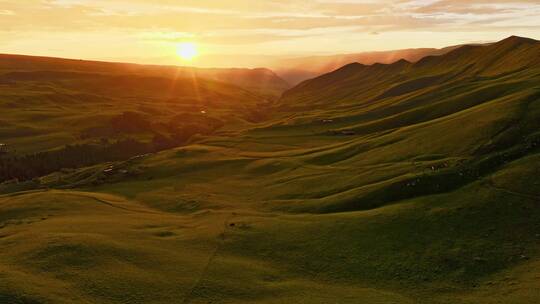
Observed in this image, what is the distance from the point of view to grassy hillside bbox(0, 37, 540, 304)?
39.5 m

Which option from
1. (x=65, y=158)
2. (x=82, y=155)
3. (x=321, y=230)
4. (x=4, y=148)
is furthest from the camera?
(x=4, y=148)

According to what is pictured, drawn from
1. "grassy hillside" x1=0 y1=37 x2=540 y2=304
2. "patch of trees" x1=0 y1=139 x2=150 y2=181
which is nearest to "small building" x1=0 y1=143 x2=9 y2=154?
"patch of trees" x1=0 y1=139 x2=150 y2=181

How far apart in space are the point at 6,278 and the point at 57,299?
611cm

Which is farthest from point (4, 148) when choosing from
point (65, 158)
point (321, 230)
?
point (321, 230)

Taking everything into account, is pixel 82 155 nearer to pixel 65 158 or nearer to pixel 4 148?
pixel 65 158

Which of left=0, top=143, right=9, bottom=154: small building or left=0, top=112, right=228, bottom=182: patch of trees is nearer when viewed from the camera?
left=0, top=112, right=228, bottom=182: patch of trees

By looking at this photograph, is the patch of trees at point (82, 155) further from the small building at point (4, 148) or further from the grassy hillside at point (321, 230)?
the grassy hillside at point (321, 230)

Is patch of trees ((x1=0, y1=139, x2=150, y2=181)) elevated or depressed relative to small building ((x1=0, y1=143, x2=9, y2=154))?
depressed

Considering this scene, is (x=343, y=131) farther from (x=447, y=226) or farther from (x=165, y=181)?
(x=447, y=226)

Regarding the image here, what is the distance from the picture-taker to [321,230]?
175 ft

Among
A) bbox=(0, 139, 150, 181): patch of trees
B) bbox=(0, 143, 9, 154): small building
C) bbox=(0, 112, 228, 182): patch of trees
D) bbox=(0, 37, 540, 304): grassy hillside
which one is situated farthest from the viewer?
bbox=(0, 143, 9, 154): small building

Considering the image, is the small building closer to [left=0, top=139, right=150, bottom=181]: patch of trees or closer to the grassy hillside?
[left=0, top=139, right=150, bottom=181]: patch of trees

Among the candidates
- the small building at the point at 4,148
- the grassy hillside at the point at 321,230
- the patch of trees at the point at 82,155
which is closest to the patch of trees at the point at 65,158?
the patch of trees at the point at 82,155

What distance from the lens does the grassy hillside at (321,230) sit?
39.5 metres
